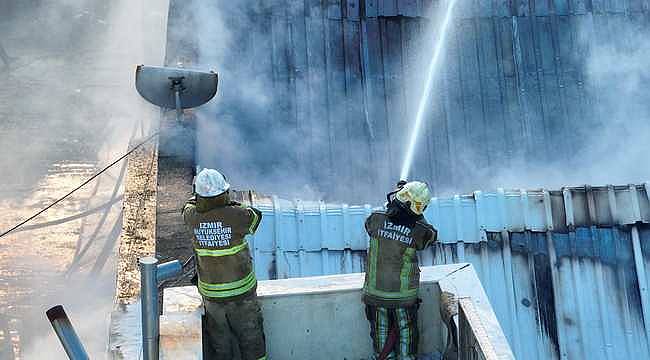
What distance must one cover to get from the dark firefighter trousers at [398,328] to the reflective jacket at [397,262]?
0.16 ft

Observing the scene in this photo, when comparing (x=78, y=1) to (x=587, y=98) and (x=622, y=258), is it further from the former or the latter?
(x=622, y=258)

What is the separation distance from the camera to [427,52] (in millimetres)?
8406

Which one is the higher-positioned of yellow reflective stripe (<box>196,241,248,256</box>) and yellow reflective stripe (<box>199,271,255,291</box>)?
yellow reflective stripe (<box>196,241,248,256</box>)

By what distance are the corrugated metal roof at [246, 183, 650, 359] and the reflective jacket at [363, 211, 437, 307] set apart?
5.63ft

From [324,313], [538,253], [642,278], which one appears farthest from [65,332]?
[642,278]

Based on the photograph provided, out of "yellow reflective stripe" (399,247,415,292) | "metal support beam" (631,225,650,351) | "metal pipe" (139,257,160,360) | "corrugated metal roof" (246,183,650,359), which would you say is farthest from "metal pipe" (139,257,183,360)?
"metal support beam" (631,225,650,351)

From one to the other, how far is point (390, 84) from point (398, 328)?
4993 millimetres

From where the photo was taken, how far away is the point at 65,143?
10430 mm

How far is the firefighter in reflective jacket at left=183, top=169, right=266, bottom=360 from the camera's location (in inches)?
145

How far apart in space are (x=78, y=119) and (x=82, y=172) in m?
1.44

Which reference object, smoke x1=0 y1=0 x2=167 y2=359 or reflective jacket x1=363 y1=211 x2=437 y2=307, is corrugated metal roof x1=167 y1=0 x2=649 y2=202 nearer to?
smoke x1=0 y1=0 x2=167 y2=359

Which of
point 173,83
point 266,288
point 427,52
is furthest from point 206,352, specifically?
point 427,52

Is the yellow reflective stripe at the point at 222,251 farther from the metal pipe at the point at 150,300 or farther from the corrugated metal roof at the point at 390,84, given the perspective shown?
the corrugated metal roof at the point at 390,84

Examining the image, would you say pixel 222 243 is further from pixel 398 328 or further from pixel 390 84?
pixel 390 84
